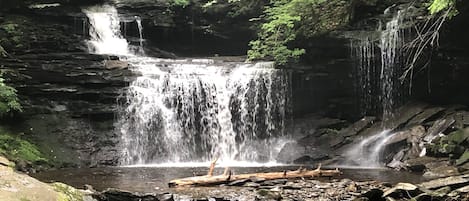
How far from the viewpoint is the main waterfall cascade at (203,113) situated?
16.8 m

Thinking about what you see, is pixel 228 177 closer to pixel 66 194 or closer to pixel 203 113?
pixel 66 194

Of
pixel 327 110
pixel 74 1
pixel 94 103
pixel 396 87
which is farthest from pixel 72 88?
pixel 396 87

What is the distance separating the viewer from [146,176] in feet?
40.7

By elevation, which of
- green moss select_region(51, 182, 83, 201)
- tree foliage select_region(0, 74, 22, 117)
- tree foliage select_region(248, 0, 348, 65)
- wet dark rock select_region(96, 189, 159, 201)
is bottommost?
wet dark rock select_region(96, 189, 159, 201)

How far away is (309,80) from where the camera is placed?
18.3 meters

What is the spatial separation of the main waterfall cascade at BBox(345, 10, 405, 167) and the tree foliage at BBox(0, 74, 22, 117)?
1031 cm

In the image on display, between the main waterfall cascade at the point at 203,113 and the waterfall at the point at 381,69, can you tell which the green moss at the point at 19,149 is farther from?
the waterfall at the point at 381,69

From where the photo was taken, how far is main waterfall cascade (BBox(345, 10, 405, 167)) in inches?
614

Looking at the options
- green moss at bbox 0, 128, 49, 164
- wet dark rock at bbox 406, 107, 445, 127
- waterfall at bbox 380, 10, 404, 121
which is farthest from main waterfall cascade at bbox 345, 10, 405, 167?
green moss at bbox 0, 128, 49, 164

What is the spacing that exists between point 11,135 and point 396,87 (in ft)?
41.9

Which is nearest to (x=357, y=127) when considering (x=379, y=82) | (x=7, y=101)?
(x=379, y=82)

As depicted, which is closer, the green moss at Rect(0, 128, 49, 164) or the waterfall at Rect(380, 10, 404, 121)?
the green moss at Rect(0, 128, 49, 164)

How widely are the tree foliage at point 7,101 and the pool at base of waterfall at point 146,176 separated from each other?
2687 mm

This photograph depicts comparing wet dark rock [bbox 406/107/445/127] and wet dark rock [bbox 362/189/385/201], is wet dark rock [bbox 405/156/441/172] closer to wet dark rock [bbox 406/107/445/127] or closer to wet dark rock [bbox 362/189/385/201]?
wet dark rock [bbox 406/107/445/127]
